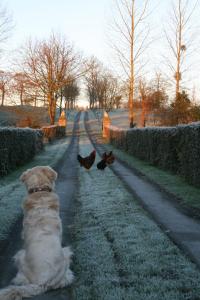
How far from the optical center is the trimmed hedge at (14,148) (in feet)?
50.2

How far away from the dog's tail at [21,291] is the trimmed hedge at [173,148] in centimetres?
873

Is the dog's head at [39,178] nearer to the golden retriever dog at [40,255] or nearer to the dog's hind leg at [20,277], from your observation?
the golden retriever dog at [40,255]

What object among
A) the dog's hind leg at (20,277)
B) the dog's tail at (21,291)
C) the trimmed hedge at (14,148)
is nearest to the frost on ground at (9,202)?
the trimmed hedge at (14,148)

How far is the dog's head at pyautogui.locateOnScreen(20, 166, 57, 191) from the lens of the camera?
511 cm

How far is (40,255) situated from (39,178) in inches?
54.2

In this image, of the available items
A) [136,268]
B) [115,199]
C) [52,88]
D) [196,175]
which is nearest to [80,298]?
[136,268]

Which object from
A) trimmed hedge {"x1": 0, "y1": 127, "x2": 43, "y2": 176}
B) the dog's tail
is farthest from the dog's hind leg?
trimmed hedge {"x1": 0, "y1": 127, "x2": 43, "y2": 176}

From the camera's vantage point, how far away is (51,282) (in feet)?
13.1

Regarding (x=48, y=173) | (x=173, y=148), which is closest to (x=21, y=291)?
(x=48, y=173)

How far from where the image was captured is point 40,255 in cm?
401

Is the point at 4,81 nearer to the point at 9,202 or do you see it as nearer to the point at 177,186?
the point at 177,186

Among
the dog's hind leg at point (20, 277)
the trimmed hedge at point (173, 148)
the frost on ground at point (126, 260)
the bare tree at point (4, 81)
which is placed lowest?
the frost on ground at point (126, 260)

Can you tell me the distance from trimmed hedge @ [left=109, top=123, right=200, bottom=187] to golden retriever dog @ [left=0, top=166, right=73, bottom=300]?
793 centimetres

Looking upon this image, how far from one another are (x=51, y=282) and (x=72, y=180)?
33.7ft
